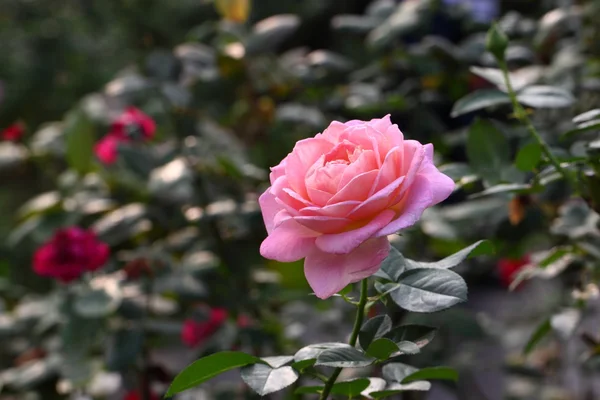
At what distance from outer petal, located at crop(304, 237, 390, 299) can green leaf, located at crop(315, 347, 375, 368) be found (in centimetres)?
5

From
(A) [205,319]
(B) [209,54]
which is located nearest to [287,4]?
(B) [209,54]

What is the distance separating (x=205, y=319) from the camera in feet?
4.37

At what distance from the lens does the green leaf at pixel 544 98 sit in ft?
2.39

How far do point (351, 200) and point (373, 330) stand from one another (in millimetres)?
127

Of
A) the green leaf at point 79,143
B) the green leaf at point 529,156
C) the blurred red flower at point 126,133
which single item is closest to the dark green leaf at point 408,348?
the green leaf at point 529,156

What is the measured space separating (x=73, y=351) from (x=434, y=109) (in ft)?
2.70

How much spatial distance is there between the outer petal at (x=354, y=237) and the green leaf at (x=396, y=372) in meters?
0.19

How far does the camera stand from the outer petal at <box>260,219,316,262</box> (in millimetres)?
464

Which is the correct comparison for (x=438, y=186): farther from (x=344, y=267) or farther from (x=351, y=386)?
(x=351, y=386)

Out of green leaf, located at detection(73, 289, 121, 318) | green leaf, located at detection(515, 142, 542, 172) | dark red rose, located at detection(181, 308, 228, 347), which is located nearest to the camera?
green leaf, located at detection(515, 142, 542, 172)

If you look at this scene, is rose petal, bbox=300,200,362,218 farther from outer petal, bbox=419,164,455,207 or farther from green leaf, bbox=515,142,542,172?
green leaf, bbox=515,142,542,172

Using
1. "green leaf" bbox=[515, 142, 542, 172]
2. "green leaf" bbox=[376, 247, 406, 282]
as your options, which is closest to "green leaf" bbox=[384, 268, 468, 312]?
"green leaf" bbox=[376, 247, 406, 282]

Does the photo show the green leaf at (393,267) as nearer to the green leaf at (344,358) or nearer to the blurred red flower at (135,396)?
the green leaf at (344,358)

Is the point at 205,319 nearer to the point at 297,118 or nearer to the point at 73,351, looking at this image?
the point at 73,351
